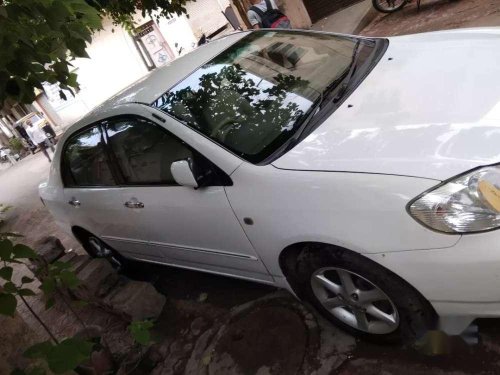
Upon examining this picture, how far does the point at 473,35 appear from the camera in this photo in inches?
110

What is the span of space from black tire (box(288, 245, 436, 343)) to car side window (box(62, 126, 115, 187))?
176 cm

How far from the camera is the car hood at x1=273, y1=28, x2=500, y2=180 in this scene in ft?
6.01

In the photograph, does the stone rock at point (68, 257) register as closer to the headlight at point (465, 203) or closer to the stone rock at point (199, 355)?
the stone rock at point (199, 355)

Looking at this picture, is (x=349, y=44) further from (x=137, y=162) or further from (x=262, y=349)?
(x=262, y=349)

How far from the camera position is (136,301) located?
11.5 ft

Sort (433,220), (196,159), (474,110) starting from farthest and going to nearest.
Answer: (196,159)
(474,110)
(433,220)

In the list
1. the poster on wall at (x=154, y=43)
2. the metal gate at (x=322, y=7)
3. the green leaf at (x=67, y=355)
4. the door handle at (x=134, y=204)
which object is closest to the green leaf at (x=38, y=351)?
the green leaf at (x=67, y=355)

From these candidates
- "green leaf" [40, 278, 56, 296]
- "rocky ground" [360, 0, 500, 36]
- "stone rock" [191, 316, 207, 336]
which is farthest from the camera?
"rocky ground" [360, 0, 500, 36]

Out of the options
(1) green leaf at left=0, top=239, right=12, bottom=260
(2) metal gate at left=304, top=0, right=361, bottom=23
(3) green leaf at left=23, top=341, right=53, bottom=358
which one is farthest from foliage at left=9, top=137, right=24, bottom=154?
(3) green leaf at left=23, top=341, right=53, bottom=358

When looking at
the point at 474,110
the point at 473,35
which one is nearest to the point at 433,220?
the point at 474,110

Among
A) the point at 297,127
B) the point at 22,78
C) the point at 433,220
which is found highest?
the point at 22,78

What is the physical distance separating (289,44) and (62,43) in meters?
1.56

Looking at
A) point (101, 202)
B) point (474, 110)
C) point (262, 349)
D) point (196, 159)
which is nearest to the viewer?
point (474, 110)

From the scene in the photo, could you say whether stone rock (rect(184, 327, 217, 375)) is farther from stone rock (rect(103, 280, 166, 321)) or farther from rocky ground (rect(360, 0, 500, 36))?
rocky ground (rect(360, 0, 500, 36))
